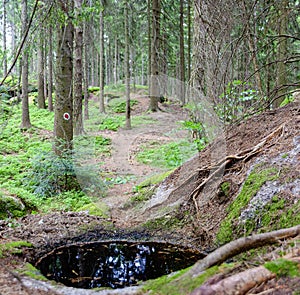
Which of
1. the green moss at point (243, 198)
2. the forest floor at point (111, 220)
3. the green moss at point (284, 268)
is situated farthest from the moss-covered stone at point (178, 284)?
the green moss at point (243, 198)

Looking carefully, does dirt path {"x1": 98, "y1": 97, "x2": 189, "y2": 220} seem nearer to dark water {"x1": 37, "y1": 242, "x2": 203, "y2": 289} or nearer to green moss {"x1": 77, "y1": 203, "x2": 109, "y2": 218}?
green moss {"x1": 77, "y1": 203, "x2": 109, "y2": 218}

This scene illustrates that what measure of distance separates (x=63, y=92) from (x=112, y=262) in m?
5.43

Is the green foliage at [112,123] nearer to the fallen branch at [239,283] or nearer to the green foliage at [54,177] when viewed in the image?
the green foliage at [54,177]

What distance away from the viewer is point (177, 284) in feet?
7.91

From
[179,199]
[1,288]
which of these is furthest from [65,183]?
[1,288]

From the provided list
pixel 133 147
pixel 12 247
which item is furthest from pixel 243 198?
pixel 133 147

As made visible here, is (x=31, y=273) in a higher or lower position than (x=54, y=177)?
lower

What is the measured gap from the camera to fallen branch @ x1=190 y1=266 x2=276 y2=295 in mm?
1926

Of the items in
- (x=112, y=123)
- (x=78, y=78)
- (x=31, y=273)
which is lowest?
(x=31, y=273)

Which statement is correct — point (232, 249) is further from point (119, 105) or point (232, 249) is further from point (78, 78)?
point (119, 105)

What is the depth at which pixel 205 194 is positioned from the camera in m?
5.46

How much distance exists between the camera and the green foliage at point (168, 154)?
8008mm

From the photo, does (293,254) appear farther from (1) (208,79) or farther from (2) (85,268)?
(1) (208,79)

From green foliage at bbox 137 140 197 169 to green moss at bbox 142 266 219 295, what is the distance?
487 centimetres
